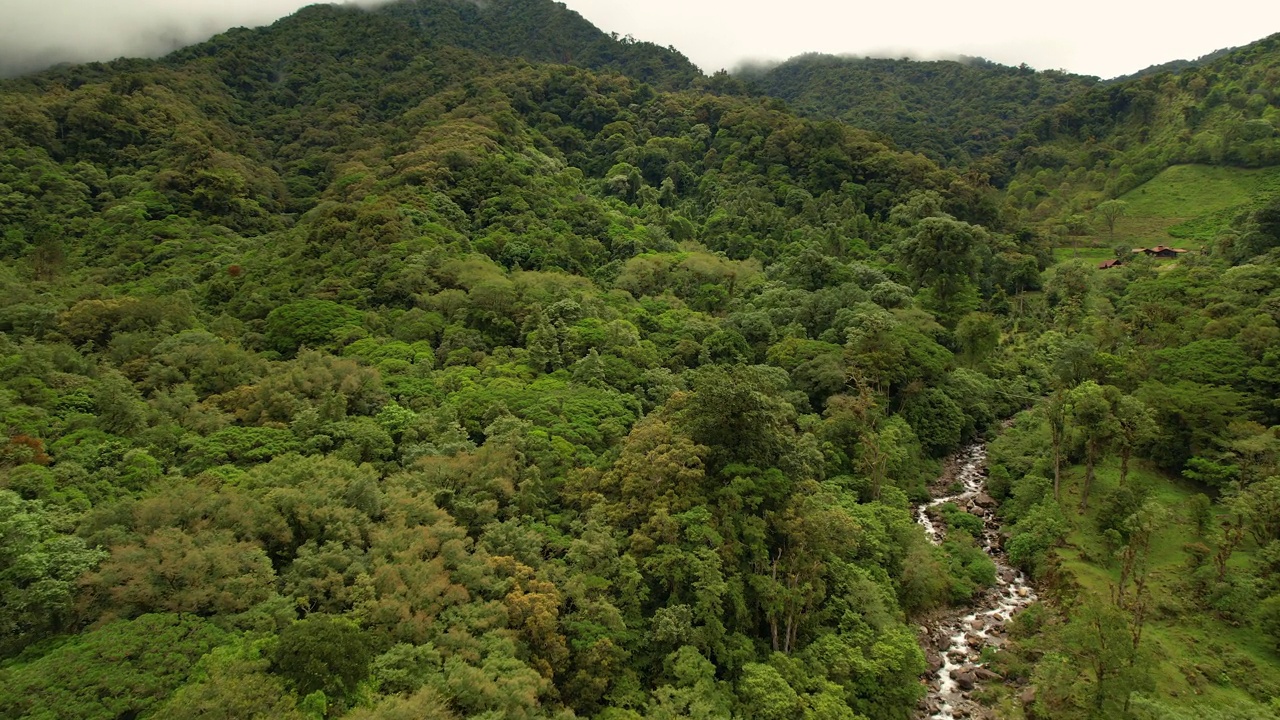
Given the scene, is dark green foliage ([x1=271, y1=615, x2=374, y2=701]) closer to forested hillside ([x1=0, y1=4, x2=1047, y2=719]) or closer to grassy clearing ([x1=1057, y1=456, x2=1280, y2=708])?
forested hillside ([x1=0, y1=4, x2=1047, y2=719])

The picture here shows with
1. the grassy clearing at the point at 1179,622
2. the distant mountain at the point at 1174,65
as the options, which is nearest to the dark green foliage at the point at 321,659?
the grassy clearing at the point at 1179,622

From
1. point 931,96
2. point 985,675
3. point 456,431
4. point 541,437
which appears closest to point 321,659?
point 456,431

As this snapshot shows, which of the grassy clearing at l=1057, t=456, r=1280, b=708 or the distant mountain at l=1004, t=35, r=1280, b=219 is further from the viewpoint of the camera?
the distant mountain at l=1004, t=35, r=1280, b=219

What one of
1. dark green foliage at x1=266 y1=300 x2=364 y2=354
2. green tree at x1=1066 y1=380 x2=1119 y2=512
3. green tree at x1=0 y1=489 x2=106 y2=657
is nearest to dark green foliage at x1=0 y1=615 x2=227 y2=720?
green tree at x1=0 y1=489 x2=106 y2=657

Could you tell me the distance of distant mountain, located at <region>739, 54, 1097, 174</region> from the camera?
121m

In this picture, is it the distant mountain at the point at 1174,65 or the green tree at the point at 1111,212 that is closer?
the green tree at the point at 1111,212

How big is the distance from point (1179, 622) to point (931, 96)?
148 meters

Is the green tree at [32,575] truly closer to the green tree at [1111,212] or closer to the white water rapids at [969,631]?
the white water rapids at [969,631]

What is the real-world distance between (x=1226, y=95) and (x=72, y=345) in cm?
11913

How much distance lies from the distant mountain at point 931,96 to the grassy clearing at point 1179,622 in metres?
90.5

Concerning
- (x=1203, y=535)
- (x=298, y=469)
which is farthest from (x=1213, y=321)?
(x=298, y=469)

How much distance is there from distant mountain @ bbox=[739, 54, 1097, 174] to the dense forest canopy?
58.2 m

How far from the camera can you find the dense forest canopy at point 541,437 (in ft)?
55.5

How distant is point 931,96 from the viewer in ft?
480
